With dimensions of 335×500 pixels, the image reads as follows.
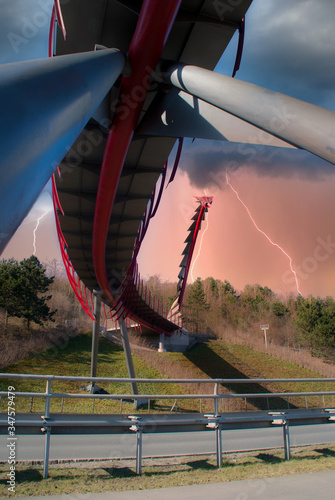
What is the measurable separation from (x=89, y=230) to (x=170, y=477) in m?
8.68

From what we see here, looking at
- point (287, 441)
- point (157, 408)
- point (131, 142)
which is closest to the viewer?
point (287, 441)

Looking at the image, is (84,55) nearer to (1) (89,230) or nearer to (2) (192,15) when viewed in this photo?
(2) (192,15)

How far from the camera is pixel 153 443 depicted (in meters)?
4.82

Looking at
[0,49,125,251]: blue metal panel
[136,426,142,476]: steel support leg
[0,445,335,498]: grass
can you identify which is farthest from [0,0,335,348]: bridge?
[136,426,142,476]: steel support leg

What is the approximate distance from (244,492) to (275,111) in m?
3.50

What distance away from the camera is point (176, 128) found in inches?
186

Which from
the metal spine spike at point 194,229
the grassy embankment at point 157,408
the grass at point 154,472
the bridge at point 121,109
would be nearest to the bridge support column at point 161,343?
the grassy embankment at point 157,408

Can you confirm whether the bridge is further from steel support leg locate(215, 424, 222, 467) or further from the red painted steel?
steel support leg locate(215, 424, 222, 467)

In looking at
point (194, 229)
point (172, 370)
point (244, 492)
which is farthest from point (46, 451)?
point (172, 370)

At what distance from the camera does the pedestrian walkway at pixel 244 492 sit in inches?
137

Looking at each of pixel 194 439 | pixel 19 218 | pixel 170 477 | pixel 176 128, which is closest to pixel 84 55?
pixel 19 218

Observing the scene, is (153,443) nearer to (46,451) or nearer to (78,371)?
(46,451)

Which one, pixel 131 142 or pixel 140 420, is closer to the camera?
pixel 140 420

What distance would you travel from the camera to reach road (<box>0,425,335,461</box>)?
4371 mm
